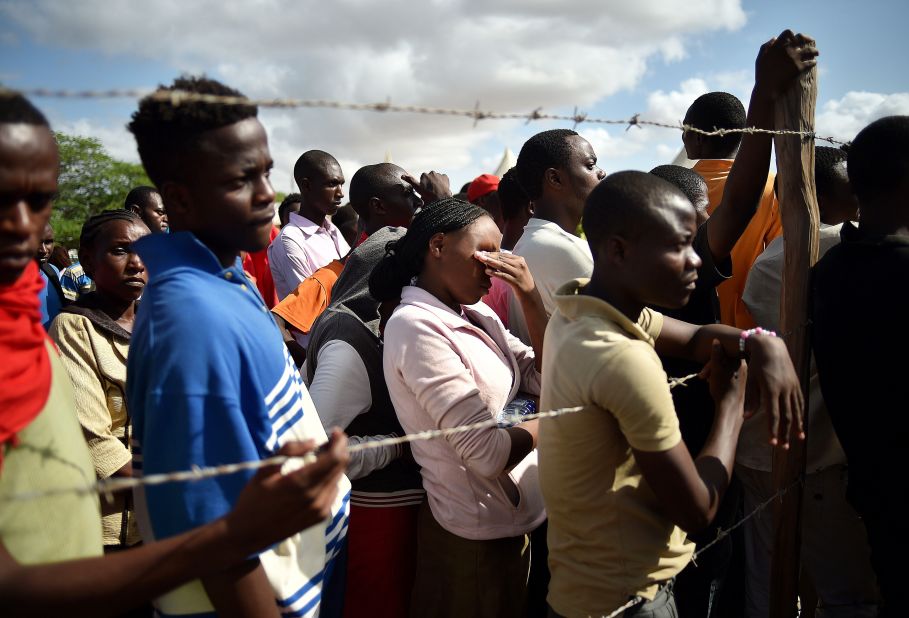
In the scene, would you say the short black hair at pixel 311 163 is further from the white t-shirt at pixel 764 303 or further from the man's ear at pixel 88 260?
the white t-shirt at pixel 764 303

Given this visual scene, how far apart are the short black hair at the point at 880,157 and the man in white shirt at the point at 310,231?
3739mm

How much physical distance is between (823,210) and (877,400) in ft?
4.68

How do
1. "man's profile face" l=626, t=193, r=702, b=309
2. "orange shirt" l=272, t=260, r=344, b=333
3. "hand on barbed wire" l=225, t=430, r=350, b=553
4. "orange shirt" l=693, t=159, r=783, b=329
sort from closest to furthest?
1. "hand on barbed wire" l=225, t=430, r=350, b=553
2. "man's profile face" l=626, t=193, r=702, b=309
3. "orange shirt" l=693, t=159, r=783, b=329
4. "orange shirt" l=272, t=260, r=344, b=333

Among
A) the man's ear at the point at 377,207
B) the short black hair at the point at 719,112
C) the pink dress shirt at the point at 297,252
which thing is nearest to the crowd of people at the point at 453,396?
the short black hair at the point at 719,112

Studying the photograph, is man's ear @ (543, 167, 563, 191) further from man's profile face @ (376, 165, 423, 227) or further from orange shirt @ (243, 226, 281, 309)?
orange shirt @ (243, 226, 281, 309)

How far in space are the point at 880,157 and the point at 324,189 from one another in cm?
418

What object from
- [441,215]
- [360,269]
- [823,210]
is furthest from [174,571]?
[823,210]

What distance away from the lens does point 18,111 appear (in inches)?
46.4

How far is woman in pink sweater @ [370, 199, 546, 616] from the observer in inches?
86.3

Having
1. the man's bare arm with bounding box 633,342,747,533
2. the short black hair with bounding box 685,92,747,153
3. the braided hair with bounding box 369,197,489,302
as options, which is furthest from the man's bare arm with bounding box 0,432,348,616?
the short black hair with bounding box 685,92,747,153

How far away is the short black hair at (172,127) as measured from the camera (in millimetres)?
1432

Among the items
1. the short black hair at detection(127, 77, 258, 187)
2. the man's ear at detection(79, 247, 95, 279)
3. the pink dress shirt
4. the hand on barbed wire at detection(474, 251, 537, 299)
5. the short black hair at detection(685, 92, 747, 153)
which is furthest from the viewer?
the pink dress shirt

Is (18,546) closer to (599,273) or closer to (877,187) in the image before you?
(599,273)

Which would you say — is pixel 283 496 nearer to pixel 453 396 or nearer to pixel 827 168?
pixel 453 396
